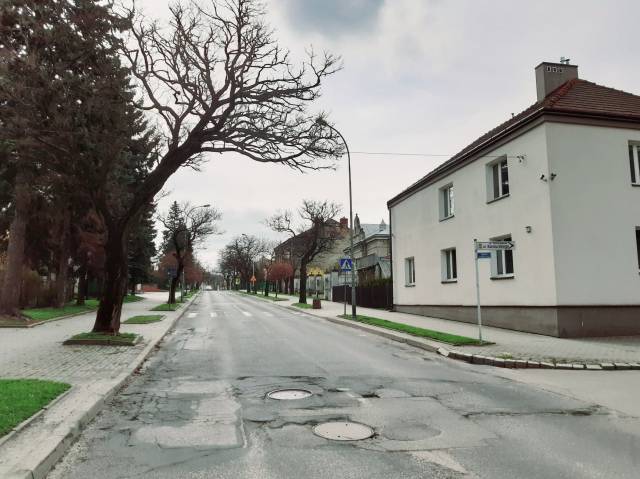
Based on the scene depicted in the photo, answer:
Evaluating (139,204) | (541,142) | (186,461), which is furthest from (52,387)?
(541,142)

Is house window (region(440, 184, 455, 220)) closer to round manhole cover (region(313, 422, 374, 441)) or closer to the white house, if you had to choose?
the white house

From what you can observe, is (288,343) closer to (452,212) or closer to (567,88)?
(452,212)

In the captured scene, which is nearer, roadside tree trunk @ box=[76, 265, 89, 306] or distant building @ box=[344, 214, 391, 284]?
roadside tree trunk @ box=[76, 265, 89, 306]

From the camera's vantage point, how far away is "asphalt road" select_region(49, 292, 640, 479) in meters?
4.31

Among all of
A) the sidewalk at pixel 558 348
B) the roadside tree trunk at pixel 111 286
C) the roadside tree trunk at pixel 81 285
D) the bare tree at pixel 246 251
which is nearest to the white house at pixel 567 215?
the sidewalk at pixel 558 348

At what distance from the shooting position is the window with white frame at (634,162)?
622 inches

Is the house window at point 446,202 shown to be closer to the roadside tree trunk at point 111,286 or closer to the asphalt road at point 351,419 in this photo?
the asphalt road at point 351,419

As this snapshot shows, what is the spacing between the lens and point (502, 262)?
17453 millimetres

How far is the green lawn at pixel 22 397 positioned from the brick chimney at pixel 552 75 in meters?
19.1

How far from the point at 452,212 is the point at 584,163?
682cm

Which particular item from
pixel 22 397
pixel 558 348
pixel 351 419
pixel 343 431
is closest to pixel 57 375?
pixel 22 397

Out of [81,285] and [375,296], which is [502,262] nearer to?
[375,296]

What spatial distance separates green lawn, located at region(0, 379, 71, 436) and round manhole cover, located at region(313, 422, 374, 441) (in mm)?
3116

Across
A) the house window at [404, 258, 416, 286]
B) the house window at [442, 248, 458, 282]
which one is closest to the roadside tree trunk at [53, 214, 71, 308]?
the house window at [404, 258, 416, 286]
